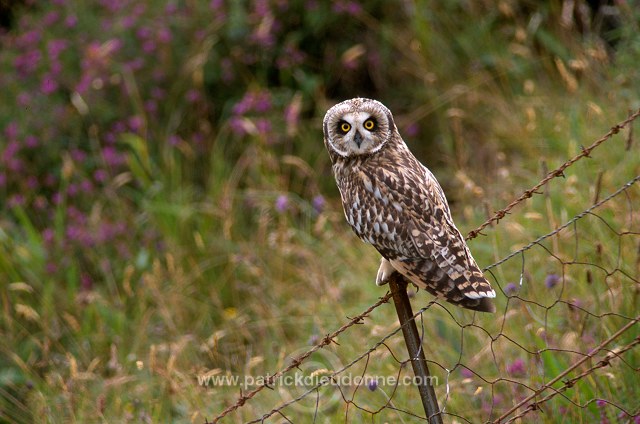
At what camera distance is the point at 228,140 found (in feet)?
21.9

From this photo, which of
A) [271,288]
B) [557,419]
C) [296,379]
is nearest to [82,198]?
[271,288]

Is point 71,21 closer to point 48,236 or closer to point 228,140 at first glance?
point 228,140

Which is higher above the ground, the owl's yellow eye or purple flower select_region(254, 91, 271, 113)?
purple flower select_region(254, 91, 271, 113)

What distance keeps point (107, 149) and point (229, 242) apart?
1.36m

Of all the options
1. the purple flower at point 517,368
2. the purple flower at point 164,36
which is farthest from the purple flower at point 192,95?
the purple flower at point 517,368

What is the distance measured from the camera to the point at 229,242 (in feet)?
17.8

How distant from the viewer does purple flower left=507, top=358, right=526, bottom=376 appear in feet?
11.7

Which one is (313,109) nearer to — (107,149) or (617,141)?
(107,149)

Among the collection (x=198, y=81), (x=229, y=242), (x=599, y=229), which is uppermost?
(x=198, y=81)

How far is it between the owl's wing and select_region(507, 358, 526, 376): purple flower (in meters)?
0.87

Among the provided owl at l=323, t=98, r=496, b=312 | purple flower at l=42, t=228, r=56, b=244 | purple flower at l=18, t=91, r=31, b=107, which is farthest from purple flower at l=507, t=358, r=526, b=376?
purple flower at l=18, t=91, r=31, b=107

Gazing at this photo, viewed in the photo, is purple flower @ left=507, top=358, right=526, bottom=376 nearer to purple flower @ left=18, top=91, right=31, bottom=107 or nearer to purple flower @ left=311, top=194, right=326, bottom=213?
purple flower @ left=311, top=194, right=326, bottom=213

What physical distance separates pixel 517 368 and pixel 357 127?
47.6 inches

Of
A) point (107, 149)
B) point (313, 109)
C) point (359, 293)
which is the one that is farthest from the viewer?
point (313, 109)
